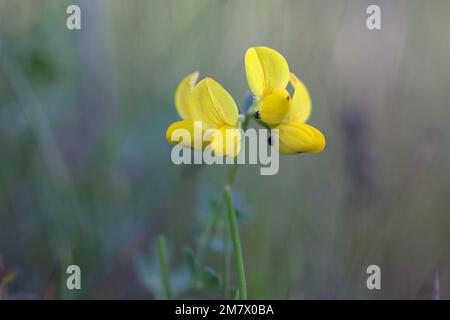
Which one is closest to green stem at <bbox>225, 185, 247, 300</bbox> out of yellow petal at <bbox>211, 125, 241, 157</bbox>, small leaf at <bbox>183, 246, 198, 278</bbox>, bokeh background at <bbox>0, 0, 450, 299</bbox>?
yellow petal at <bbox>211, 125, 241, 157</bbox>

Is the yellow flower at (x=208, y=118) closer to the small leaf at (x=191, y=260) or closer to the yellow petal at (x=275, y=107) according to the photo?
the yellow petal at (x=275, y=107)

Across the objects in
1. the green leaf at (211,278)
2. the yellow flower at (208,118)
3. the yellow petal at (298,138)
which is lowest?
the green leaf at (211,278)

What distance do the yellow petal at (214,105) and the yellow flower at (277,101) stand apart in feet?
0.28

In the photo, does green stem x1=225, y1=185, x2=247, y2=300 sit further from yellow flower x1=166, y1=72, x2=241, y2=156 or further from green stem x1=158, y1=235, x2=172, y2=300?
green stem x1=158, y1=235, x2=172, y2=300

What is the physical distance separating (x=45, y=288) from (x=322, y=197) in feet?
4.27

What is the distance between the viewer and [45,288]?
7.47 feet

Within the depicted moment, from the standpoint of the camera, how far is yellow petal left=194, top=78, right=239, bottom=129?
173 centimetres

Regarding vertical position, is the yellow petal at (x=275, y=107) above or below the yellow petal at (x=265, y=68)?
below

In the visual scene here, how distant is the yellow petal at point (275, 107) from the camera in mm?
1739

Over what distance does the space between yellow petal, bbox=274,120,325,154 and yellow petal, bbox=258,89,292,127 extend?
3 cm

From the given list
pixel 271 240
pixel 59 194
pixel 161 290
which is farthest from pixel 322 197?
pixel 59 194

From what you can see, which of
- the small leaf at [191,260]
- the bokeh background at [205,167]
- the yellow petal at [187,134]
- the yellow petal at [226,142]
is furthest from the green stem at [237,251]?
the bokeh background at [205,167]
